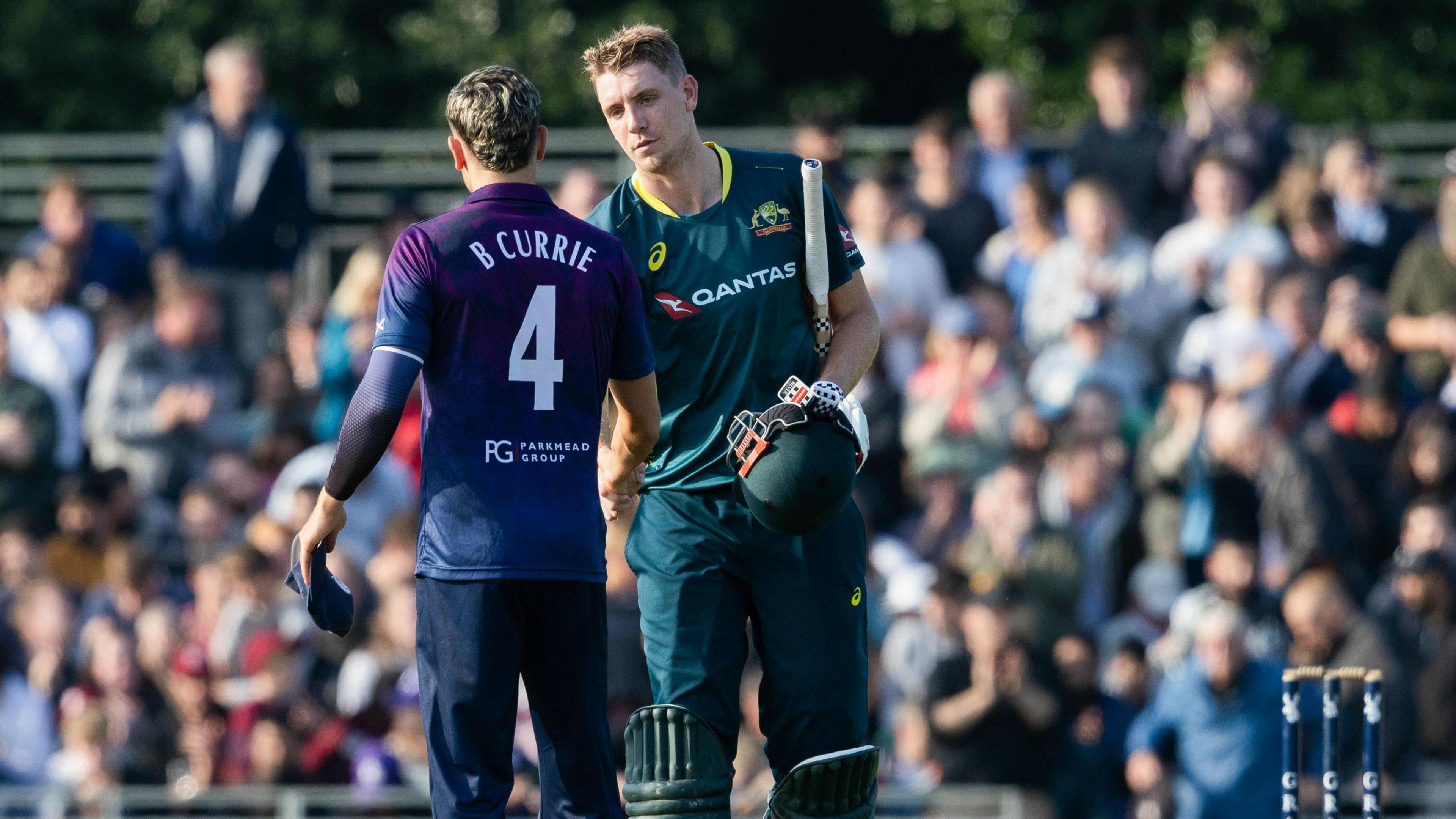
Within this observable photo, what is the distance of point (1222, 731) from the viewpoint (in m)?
9.20

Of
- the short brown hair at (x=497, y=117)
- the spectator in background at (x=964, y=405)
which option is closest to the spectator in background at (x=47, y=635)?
the spectator in background at (x=964, y=405)

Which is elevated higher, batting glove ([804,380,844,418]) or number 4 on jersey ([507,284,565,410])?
number 4 on jersey ([507,284,565,410])

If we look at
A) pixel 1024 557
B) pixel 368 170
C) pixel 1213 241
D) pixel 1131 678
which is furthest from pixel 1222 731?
pixel 368 170

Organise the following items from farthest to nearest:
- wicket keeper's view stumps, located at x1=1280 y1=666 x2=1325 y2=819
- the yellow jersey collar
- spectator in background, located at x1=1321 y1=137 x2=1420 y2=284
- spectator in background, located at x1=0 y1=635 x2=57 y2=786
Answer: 1. spectator in background, located at x1=1321 y1=137 x2=1420 y2=284
2. spectator in background, located at x1=0 y1=635 x2=57 y2=786
3. wicket keeper's view stumps, located at x1=1280 y1=666 x2=1325 y2=819
4. the yellow jersey collar

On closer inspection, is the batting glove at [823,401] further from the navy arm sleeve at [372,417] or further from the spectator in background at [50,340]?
the spectator in background at [50,340]

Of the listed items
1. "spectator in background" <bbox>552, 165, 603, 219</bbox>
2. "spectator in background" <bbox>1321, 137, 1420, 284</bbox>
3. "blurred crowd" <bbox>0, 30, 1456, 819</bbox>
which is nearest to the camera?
"blurred crowd" <bbox>0, 30, 1456, 819</bbox>

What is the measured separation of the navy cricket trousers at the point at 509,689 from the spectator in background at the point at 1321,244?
669 centimetres

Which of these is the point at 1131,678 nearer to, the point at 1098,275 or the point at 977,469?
the point at 977,469

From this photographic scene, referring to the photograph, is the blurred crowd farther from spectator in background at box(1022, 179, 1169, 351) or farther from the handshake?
the handshake

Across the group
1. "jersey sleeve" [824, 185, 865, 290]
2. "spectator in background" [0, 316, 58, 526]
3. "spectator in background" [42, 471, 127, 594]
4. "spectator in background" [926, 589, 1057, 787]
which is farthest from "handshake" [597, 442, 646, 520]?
"spectator in background" [0, 316, 58, 526]

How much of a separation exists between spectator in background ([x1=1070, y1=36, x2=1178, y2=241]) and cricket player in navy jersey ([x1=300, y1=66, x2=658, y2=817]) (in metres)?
6.98

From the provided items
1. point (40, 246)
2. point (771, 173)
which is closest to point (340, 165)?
point (40, 246)

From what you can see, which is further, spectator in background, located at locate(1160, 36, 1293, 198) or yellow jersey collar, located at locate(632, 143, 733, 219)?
spectator in background, located at locate(1160, 36, 1293, 198)

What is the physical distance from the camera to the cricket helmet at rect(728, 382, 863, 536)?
5.48 m
